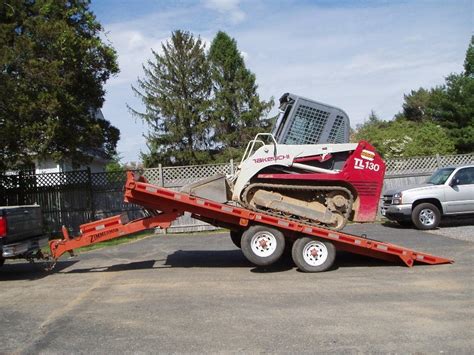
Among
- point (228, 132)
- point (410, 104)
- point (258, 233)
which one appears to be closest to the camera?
point (258, 233)

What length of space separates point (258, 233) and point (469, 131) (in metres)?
29.2

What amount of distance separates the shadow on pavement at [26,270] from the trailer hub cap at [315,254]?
16.2 ft

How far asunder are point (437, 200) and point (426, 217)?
0.60 meters

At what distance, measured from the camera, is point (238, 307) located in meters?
6.88

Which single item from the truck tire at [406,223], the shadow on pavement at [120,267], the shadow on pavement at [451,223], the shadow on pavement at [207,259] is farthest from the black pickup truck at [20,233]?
the truck tire at [406,223]

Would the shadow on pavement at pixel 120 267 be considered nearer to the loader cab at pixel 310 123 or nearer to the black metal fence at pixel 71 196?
the loader cab at pixel 310 123

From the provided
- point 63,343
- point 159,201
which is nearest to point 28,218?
point 159,201

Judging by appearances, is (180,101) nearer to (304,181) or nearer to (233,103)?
(233,103)

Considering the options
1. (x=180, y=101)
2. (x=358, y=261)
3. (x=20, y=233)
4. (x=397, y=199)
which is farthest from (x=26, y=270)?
(x=180, y=101)

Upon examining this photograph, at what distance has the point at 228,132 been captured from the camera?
126 ft

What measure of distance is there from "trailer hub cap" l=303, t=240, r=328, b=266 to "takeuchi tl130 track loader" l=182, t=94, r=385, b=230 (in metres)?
0.44

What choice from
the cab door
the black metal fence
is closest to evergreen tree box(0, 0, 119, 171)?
the black metal fence

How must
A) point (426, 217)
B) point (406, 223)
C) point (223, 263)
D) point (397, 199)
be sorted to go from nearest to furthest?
point (223, 263)
point (426, 217)
point (397, 199)
point (406, 223)

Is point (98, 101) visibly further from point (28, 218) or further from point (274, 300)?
point (274, 300)
